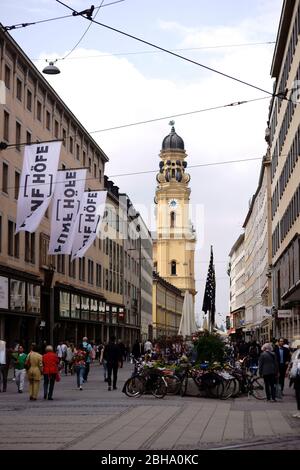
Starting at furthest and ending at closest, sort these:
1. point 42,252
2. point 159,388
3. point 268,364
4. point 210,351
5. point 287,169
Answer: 1. point 42,252
2. point 287,169
3. point 210,351
4. point 159,388
5. point 268,364

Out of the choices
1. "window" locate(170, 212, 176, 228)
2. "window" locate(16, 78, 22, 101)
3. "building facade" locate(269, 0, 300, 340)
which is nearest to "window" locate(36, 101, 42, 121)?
"window" locate(16, 78, 22, 101)

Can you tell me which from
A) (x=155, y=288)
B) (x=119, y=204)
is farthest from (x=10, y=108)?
(x=155, y=288)

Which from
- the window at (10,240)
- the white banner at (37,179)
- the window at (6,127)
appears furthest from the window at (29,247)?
the white banner at (37,179)

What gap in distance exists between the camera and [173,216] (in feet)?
543

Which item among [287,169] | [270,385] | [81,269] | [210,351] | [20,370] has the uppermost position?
[287,169]

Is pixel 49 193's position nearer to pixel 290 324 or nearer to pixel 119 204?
pixel 290 324

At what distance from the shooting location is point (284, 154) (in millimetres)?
54438

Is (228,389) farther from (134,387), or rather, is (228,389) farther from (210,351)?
(134,387)

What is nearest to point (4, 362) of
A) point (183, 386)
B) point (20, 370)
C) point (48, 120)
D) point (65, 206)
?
point (20, 370)

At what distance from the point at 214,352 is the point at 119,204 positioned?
195ft

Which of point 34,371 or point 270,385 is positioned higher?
point 34,371

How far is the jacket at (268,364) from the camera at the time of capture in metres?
24.9

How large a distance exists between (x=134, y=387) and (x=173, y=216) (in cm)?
13851

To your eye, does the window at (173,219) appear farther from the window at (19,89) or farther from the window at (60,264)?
the window at (19,89)
